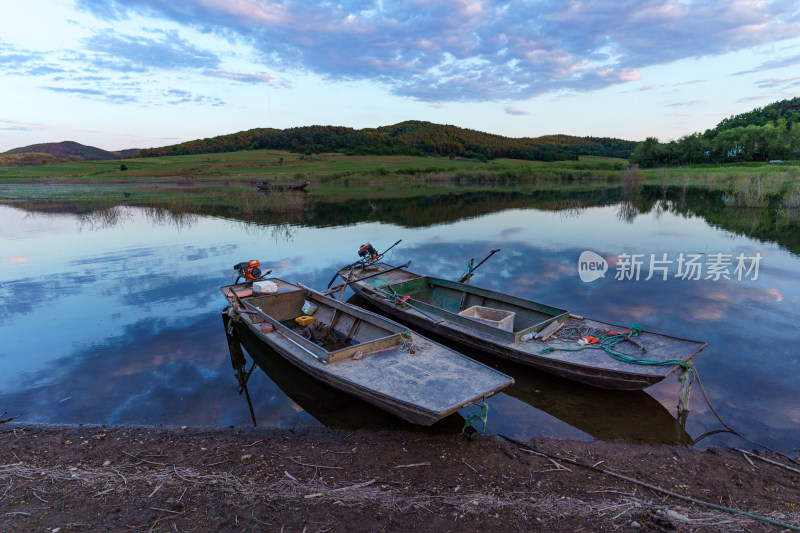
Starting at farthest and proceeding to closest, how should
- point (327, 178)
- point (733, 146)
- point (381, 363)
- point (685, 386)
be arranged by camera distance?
point (733, 146) → point (327, 178) → point (381, 363) → point (685, 386)

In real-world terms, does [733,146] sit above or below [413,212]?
above

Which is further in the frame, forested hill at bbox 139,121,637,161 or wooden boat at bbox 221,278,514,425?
forested hill at bbox 139,121,637,161

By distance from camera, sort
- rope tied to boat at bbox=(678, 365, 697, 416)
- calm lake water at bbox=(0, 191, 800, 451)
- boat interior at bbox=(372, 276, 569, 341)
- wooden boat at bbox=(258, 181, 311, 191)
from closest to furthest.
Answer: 1. rope tied to boat at bbox=(678, 365, 697, 416)
2. calm lake water at bbox=(0, 191, 800, 451)
3. boat interior at bbox=(372, 276, 569, 341)
4. wooden boat at bbox=(258, 181, 311, 191)

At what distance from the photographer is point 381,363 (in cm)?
773

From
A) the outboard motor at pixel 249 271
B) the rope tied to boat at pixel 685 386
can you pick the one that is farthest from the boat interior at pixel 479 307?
the outboard motor at pixel 249 271

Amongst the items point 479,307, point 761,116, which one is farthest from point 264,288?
point 761,116

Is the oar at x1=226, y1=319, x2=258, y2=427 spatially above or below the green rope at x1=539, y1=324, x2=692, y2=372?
below

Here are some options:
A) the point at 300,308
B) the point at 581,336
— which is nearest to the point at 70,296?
the point at 300,308

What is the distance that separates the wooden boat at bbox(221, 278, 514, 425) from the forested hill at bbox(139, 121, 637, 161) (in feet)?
331

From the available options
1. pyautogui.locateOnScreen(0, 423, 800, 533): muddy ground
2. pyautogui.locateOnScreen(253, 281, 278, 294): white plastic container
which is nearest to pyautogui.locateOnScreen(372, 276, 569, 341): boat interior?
pyautogui.locateOnScreen(253, 281, 278, 294): white plastic container

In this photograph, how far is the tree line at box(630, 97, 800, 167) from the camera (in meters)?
81.4

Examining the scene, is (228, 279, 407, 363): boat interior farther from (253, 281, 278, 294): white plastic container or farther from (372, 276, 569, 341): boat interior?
(372, 276, 569, 341): boat interior

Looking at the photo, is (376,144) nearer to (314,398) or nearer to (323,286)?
(323,286)

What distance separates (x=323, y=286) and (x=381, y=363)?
7.97 metres
